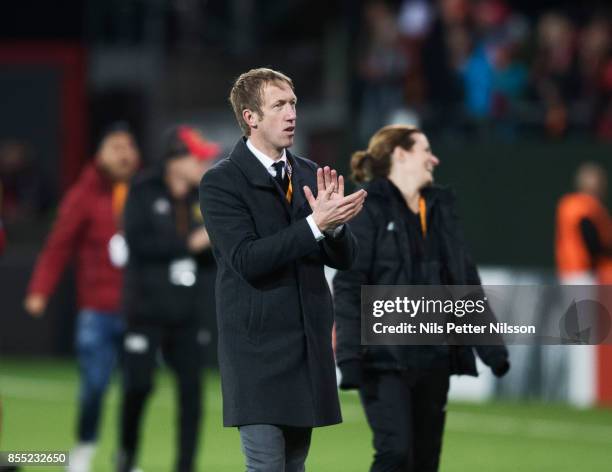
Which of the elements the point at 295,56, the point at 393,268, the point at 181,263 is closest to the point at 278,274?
the point at 393,268

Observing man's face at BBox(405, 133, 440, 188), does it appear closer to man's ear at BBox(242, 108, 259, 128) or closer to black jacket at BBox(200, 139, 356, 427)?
black jacket at BBox(200, 139, 356, 427)

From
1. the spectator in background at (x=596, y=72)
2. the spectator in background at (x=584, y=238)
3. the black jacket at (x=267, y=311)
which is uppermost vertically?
the spectator in background at (x=596, y=72)

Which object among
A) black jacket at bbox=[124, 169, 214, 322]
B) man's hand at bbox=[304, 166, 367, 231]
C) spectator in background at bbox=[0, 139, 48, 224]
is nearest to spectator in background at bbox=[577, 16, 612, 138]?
spectator in background at bbox=[0, 139, 48, 224]

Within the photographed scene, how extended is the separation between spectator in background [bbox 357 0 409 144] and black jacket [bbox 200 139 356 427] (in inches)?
482

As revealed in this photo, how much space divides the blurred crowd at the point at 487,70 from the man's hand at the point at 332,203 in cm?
1157

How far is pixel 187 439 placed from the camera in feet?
30.1

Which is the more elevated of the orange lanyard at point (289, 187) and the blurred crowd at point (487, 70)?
the blurred crowd at point (487, 70)

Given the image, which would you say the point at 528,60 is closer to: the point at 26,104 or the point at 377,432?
the point at 26,104

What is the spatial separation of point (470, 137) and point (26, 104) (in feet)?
29.1

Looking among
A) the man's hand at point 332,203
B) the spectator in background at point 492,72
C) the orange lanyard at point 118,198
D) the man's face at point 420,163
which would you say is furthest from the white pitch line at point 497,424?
the man's hand at point 332,203

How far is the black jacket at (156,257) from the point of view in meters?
9.16

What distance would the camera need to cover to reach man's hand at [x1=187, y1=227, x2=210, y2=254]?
9281 mm

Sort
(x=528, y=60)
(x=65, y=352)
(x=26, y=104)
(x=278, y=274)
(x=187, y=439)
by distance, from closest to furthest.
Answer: (x=278, y=274)
(x=187, y=439)
(x=528, y=60)
(x=65, y=352)
(x=26, y=104)

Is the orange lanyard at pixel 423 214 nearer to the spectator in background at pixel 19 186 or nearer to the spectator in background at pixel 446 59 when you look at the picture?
the spectator in background at pixel 446 59
